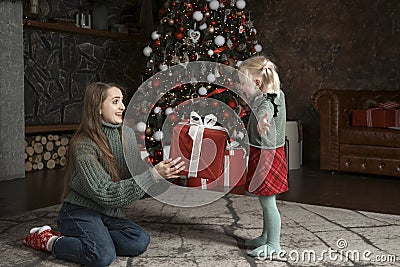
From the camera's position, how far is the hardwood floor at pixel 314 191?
3.82m

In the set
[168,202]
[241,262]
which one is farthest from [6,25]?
[241,262]

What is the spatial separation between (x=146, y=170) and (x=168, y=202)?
140cm

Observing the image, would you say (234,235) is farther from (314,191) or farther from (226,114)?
(226,114)

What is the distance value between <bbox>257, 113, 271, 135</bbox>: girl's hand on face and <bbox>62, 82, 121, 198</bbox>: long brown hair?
68 centimetres

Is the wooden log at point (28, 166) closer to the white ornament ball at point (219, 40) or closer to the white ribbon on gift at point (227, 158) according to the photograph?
the white ribbon on gift at point (227, 158)

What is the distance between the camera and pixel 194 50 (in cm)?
503

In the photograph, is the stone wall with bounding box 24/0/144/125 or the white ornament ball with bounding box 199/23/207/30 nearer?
the white ornament ball with bounding box 199/23/207/30

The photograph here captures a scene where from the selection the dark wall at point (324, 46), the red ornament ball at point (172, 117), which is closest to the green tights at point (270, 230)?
the red ornament ball at point (172, 117)

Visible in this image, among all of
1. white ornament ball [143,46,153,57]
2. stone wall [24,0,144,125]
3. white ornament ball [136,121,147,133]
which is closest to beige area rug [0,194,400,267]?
white ornament ball [136,121,147,133]

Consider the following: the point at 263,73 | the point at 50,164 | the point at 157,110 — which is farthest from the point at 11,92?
the point at 263,73

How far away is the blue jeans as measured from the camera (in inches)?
97.2

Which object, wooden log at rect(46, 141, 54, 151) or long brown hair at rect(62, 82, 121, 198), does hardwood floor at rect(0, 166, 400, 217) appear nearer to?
wooden log at rect(46, 141, 54, 151)

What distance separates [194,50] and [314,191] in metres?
1.65

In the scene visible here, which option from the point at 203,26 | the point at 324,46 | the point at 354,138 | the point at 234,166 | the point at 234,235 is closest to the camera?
the point at 234,235
